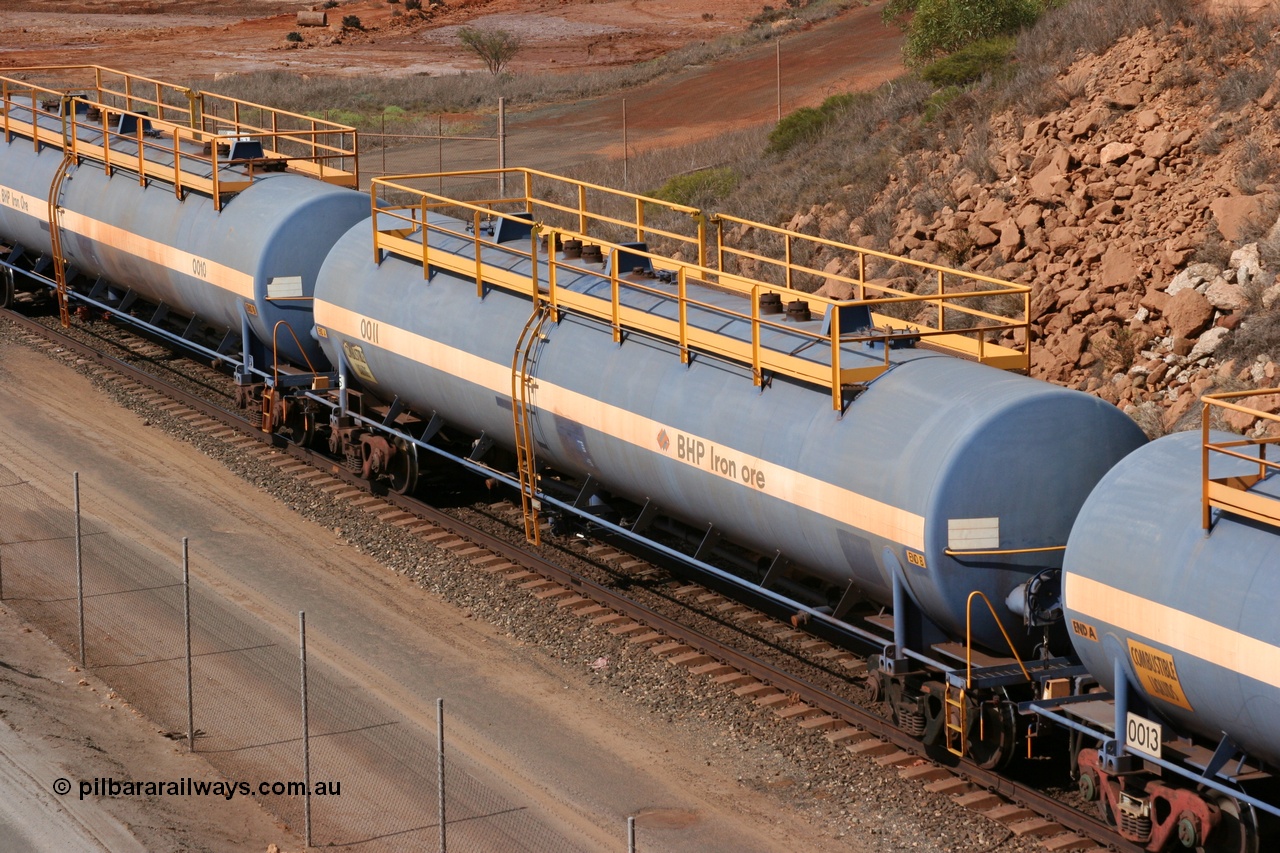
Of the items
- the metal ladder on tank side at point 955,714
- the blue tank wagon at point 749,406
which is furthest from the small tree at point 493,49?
the metal ladder on tank side at point 955,714

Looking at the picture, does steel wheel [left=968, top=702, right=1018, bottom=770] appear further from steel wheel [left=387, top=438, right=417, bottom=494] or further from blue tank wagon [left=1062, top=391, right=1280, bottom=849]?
steel wheel [left=387, top=438, right=417, bottom=494]

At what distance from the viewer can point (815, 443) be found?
14617mm

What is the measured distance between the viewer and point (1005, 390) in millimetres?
13422

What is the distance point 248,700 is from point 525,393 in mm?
4843

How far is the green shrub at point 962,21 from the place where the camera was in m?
37.9

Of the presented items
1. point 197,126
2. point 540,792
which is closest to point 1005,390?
point 540,792

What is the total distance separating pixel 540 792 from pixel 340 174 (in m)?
14.6

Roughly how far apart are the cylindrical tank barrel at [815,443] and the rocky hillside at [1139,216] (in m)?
8.73

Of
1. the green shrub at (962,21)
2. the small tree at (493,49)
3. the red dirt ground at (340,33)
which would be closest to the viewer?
the green shrub at (962,21)

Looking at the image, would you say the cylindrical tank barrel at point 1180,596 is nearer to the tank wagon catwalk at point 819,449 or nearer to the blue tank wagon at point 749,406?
the tank wagon catwalk at point 819,449

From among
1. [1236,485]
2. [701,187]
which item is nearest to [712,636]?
[1236,485]

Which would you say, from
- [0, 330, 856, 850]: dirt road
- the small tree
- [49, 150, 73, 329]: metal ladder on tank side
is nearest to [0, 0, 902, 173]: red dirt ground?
the small tree

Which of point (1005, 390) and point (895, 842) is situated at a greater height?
point (1005, 390)

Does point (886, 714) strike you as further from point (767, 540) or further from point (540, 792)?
point (540, 792)
